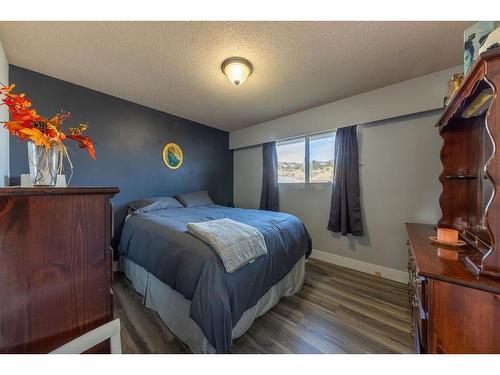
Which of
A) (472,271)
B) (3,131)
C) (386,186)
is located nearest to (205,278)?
(472,271)

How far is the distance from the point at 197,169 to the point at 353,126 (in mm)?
2668

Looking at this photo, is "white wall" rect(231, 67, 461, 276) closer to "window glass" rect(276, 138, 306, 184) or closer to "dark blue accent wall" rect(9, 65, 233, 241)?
"window glass" rect(276, 138, 306, 184)

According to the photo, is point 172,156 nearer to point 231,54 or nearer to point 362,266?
point 231,54

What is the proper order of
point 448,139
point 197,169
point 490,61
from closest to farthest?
1. point 490,61
2. point 448,139
3. point 197,169

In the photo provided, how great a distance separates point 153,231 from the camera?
1791 mm

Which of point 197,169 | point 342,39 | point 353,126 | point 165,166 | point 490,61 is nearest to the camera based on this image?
point 490,61

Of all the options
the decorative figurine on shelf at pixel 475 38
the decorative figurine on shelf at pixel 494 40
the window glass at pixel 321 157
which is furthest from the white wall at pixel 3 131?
the window glass at pixel 321 157

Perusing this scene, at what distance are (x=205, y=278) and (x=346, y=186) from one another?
2.22 meters

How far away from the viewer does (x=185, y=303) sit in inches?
54.6

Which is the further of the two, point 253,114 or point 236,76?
point 253,114

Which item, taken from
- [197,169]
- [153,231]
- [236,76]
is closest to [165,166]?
[197,169]
